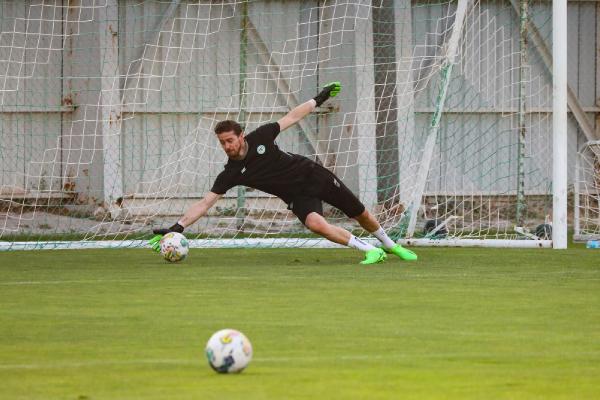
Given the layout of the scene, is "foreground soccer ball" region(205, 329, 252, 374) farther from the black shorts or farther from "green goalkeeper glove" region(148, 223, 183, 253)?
the black shorts

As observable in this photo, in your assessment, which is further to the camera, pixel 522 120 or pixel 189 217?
pixel 522 120

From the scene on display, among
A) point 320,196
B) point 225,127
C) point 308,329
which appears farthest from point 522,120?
point 308,329

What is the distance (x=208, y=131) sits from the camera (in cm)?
2281

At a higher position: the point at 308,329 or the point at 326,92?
the point at 326,92

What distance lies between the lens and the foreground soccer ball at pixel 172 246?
46.9 feet

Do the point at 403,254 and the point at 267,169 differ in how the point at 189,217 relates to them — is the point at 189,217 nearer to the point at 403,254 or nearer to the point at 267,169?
the point at 267,169

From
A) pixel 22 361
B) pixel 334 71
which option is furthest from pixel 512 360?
pixel 334 71

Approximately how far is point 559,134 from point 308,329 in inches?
353

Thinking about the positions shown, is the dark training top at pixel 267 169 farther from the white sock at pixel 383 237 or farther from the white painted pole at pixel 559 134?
the white painted pole at pixel 559 134

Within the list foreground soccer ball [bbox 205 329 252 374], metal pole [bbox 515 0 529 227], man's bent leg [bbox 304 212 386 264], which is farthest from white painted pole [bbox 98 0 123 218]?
foreground soccer ball [bbox 205 329 252 374]

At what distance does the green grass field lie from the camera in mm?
6402

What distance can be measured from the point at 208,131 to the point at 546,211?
5403 mm

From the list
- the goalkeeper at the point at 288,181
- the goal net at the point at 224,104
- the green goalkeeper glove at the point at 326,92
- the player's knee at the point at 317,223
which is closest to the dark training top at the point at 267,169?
the goalkeeper at the point at 288,181

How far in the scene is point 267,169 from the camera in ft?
47.3
